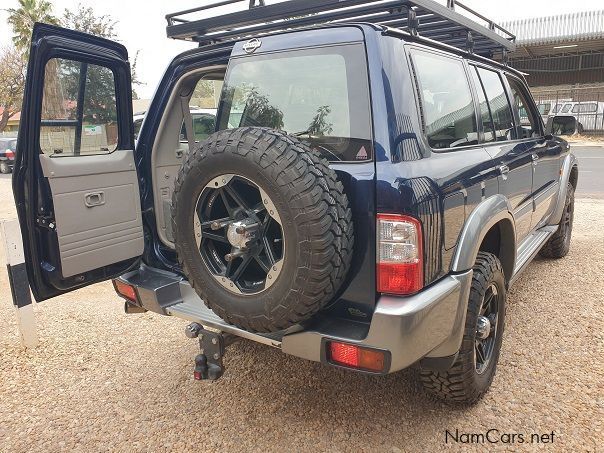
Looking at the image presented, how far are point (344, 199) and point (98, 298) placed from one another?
349cm

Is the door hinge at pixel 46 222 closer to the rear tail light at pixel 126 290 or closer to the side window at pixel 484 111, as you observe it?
the rear tail light at pixel 126 290

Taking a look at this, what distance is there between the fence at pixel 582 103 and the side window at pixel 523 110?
22019mm

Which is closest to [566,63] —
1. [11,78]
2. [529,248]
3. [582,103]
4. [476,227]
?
[582,103]

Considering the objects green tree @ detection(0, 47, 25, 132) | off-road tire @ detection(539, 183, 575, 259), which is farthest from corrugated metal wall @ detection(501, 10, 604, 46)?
green tree @ detection(0, 47, 25, 132)

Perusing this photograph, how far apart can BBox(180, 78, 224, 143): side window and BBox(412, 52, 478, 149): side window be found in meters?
1.15

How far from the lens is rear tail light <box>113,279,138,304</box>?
2883 mm

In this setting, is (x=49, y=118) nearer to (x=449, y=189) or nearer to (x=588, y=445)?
(x=449, y=189)

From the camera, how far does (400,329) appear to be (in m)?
1.98

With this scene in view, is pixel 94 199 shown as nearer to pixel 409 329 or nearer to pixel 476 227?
pixel 409 329

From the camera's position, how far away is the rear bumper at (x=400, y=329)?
78.6 inches

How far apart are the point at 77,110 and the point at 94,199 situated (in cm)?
51

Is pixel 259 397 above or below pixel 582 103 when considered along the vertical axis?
below

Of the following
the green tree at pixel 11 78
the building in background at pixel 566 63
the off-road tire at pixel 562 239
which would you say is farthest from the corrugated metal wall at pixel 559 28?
the green tree at pixel 11 78

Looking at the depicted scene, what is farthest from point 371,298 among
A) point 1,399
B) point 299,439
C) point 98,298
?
point 98,298
